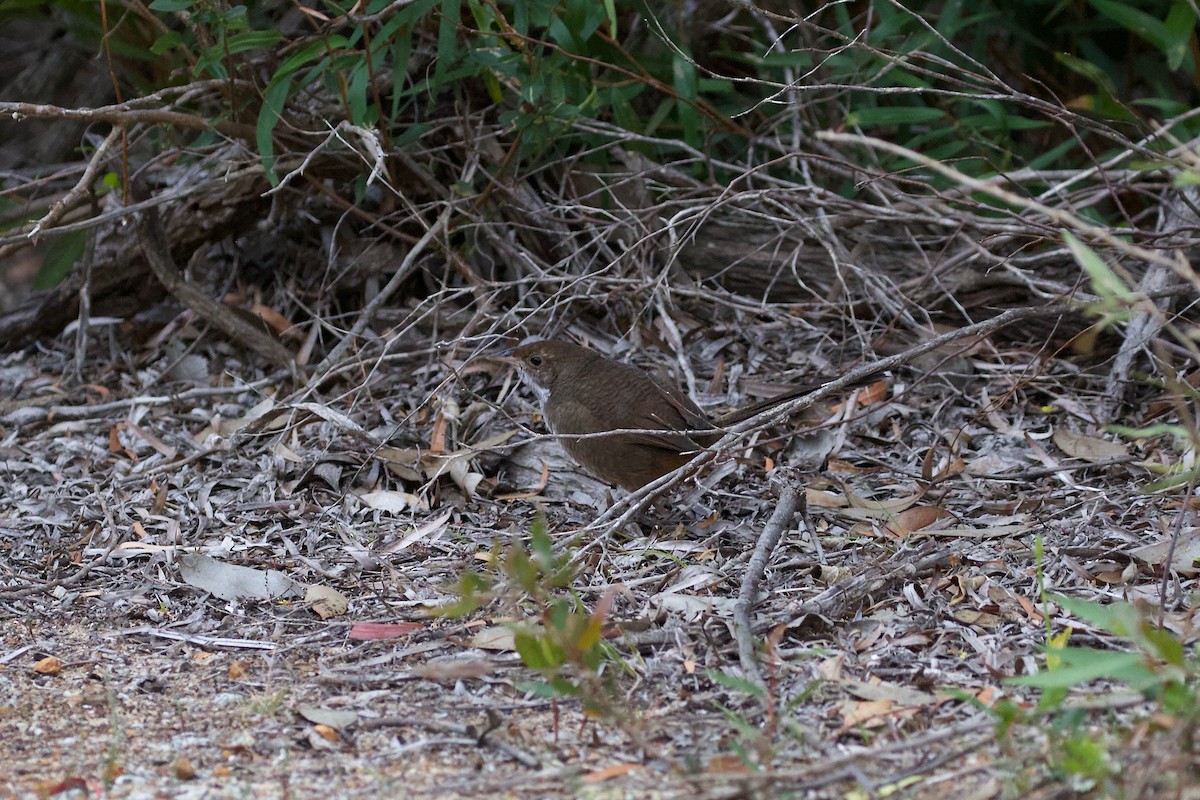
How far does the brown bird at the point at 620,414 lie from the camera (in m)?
4.23

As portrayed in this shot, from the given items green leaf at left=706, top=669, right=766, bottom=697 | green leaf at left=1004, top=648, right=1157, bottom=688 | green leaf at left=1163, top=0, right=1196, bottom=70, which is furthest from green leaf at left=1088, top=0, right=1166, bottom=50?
green leaf at left=706, top=669, right=766, bottom=697

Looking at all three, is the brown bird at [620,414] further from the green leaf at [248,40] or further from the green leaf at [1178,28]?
the green leaf at [1178,28]

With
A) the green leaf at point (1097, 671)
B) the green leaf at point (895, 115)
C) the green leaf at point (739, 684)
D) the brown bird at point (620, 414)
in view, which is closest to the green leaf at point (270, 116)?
the brown bird at point (620, 414)

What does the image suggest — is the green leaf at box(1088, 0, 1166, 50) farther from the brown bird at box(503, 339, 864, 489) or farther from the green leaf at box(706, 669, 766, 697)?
the green leaf at box(706, 669, 766, 697)

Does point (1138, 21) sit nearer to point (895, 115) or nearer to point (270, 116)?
point (895, 115)

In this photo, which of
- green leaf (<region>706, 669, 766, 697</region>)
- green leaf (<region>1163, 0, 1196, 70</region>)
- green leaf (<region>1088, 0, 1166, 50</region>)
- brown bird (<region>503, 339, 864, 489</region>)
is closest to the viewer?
green leaf (<region>706, 669, 766, 697</region>)

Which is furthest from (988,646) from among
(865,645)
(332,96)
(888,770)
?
(332,96)

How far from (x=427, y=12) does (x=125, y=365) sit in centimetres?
244

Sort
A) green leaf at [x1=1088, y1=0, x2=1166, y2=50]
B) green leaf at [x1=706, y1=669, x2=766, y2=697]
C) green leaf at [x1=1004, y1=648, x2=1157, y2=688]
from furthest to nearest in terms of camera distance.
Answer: green leaf at [x1=1088, y1=0, x2=1166, y2=50], green leaf at [x1=706, y1=669, x2=766, y2=697], green leaf at [x1=1004, y1=648, x2=1157, y2=688]

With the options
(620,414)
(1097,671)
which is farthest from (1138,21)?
(1097,671)

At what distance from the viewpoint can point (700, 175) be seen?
539cm

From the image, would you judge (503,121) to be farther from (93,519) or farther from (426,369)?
(93,519)

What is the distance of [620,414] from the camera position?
14.3 ft

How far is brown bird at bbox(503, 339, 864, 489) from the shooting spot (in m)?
4.23
